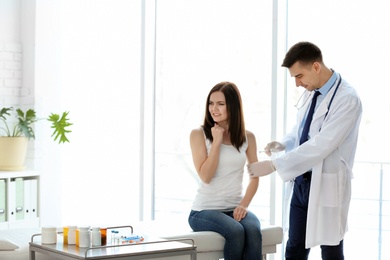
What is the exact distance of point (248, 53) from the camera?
6.44 meters

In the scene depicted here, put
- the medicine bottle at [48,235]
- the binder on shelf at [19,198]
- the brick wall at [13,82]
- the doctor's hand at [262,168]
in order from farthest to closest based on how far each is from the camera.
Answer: the brick wall at [13,82], the binder on shelf at [19,198], the doctor's hand at [262,168], the medicine bottle at [48,235]

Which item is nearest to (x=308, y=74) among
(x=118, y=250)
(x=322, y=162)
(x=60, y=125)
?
(x=322, y=162)

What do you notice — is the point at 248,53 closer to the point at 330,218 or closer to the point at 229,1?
the point at 229,1

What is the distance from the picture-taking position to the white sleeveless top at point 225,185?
3.84m

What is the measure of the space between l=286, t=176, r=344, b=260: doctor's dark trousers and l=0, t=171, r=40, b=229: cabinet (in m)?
2.20

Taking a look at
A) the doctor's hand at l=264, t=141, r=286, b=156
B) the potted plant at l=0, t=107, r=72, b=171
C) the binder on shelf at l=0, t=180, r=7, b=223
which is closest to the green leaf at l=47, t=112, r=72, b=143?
the potted plant at l=0, t=107, r=72, b=171

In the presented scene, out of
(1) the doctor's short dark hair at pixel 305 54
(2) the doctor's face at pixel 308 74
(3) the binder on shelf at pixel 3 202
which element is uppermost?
(1) the doctor's short dark hair at pixel 305 54

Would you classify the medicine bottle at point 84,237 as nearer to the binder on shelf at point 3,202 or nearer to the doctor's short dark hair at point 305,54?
the doctor's short dark hair at point 305,54

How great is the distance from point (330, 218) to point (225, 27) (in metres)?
2.74

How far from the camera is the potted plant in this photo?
5207 millimetres

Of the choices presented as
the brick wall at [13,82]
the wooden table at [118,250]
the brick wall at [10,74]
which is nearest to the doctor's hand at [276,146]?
the wooden table at [118,250]

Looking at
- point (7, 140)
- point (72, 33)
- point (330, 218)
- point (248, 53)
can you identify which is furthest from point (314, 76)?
point (72, 33)

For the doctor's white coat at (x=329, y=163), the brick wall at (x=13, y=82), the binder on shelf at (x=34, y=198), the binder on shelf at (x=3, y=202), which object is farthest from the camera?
the brick wall at (x=13, y=82)

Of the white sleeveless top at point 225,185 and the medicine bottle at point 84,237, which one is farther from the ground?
the white sleeveless top at point 225,185
